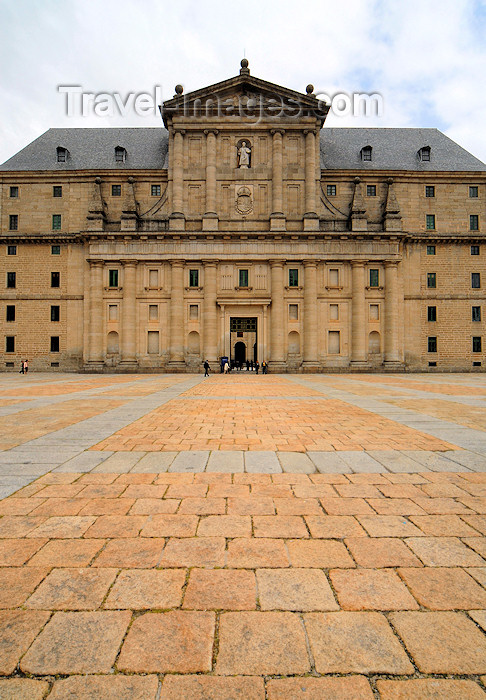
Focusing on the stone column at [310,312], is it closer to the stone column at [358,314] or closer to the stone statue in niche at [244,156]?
the stone column at [358,314]

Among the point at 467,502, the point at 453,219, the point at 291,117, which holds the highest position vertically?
the point at 291,117

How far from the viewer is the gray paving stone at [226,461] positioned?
506cm

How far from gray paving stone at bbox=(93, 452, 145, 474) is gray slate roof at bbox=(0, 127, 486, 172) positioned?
37025 millimetres

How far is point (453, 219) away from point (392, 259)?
8212 mm

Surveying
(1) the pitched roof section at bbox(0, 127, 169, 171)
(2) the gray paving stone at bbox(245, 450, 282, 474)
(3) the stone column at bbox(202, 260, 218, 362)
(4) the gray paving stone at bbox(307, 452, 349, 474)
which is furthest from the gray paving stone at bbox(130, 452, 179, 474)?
(1) the pitched roof section at bbox(0, 127, 169, 171)

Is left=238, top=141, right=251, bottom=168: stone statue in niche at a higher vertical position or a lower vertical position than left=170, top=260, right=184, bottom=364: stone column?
higher

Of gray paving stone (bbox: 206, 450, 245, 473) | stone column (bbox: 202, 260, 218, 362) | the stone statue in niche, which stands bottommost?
gray paving stone (bbox: 206, 450, 245, 473)

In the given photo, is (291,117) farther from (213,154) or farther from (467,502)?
(467,502)

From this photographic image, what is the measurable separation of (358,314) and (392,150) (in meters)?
19.0

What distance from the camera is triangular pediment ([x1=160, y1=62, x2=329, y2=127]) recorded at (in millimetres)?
34031

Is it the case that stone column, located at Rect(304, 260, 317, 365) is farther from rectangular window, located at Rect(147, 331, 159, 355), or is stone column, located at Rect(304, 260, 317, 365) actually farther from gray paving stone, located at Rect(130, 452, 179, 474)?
gray paving stone, located at Rect(130, 452, 179, 474)

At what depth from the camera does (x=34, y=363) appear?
36188mm

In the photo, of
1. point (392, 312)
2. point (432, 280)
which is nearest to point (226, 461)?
point (392, 312)

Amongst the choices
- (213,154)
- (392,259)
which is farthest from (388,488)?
(213,154)
